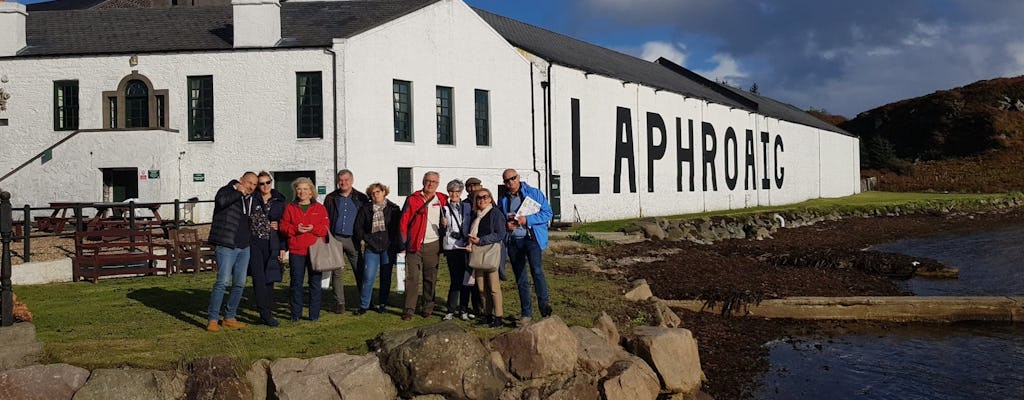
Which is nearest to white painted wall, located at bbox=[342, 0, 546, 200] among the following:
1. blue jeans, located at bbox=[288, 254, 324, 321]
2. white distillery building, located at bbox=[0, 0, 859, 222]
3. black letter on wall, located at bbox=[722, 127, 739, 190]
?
white distillery building, located at bbox=[0, 0, 859, 222]

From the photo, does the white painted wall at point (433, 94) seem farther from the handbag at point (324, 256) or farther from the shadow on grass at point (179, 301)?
the handbag at point (324, 256)

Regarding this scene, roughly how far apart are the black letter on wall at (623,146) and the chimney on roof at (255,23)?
15.2 meters

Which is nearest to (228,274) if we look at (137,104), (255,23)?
(255,23)

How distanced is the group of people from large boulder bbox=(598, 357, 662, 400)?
1450 mm

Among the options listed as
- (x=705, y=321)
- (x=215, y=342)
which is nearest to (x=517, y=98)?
(x=705, y=321)

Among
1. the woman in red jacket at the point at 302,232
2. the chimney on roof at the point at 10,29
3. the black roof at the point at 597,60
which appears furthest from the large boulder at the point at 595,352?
the chimney on roof at the point at 10,29

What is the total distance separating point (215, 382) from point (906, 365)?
31.0ft

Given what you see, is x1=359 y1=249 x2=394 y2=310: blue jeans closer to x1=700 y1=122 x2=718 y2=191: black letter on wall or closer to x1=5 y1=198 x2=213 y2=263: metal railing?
x1=5 y1=198 x2=213 y2=263: metal railing

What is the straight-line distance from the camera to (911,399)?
33.2 feet

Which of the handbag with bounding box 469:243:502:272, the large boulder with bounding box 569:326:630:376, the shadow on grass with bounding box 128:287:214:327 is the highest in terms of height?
the handbag with bounding box 469:243:502:272

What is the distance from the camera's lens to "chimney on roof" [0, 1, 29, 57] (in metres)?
25.6

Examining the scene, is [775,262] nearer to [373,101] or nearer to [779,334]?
[779,334]

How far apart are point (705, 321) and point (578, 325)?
4271mm

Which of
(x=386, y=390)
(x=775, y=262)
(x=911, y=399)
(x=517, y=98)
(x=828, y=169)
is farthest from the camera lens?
(x=828, y=169)
